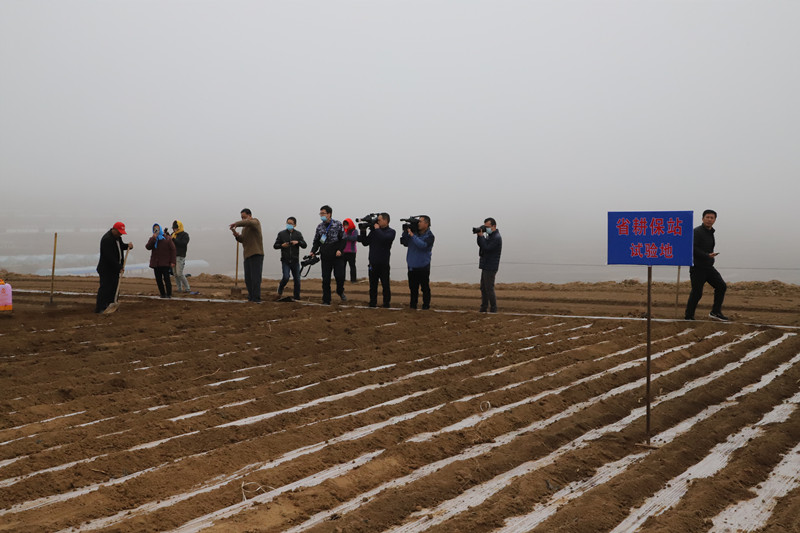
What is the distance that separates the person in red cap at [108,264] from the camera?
13102mm

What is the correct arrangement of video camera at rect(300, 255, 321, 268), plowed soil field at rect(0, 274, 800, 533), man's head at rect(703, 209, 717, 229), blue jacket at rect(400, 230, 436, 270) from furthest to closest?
video camera at rect(300, 255, 321, 268), blue jacket at rect(400, 230, 436, 270), man's head at rect(703, 209, 717, 229), plowed soil field at rect(0, 274, 800, 533)

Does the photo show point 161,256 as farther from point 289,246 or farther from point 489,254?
point 489,254

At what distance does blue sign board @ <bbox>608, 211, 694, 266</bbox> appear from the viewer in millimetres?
6258

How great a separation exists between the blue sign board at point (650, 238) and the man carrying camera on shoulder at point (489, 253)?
690 cm

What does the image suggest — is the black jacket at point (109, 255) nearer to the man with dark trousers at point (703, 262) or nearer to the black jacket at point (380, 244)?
the black jacket at point (380, 244)

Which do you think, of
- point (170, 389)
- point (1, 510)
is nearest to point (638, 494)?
point (1, 510)

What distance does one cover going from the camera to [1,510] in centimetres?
478

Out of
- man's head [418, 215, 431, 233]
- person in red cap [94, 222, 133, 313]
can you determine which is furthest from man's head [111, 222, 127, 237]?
man's head [418, 215, 431, 233]

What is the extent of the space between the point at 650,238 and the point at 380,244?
7.94m

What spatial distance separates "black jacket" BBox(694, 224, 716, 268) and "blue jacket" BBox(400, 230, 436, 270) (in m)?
4.22

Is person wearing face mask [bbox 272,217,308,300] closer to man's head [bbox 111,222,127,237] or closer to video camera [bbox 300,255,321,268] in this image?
video camera [bbox 300,255,321,268]

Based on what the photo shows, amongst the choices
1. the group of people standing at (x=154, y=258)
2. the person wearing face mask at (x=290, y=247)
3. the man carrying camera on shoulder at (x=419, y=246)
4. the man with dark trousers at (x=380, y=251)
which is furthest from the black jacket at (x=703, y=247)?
the group of people standing at (x=154, y=258)

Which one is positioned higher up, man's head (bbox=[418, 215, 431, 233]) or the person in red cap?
man's head (bbox=[418, 215, 431, 233])

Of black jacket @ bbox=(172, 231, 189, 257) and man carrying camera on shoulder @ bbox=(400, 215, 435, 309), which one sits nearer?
man carrying camera on shoulder @ bbox=(400, 215, 435, 309)
